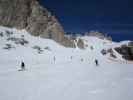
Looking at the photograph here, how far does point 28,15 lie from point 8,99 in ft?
244

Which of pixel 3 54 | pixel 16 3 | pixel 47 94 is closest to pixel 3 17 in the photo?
pixel 16 3

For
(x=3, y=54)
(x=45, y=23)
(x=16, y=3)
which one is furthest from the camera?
(x=45, y=23)

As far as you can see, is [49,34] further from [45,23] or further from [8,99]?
[8,99]

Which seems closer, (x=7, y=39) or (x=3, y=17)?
(x=7, y=39)

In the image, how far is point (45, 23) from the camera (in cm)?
8331

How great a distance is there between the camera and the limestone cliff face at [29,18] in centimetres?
7088

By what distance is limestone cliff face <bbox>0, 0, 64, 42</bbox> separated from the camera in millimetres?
70875

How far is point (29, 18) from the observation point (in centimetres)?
7856

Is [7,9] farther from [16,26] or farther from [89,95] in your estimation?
[89,95]

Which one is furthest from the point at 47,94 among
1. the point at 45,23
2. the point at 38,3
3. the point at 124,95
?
the point at 38,3

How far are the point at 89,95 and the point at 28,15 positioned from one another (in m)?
74.5

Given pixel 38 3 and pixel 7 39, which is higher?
pixel 38 3

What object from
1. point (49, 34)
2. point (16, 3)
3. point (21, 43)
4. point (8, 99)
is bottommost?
point (8, 99)

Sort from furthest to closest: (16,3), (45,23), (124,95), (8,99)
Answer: (45,23)
(16,3)
(124,95)
(8,99)
